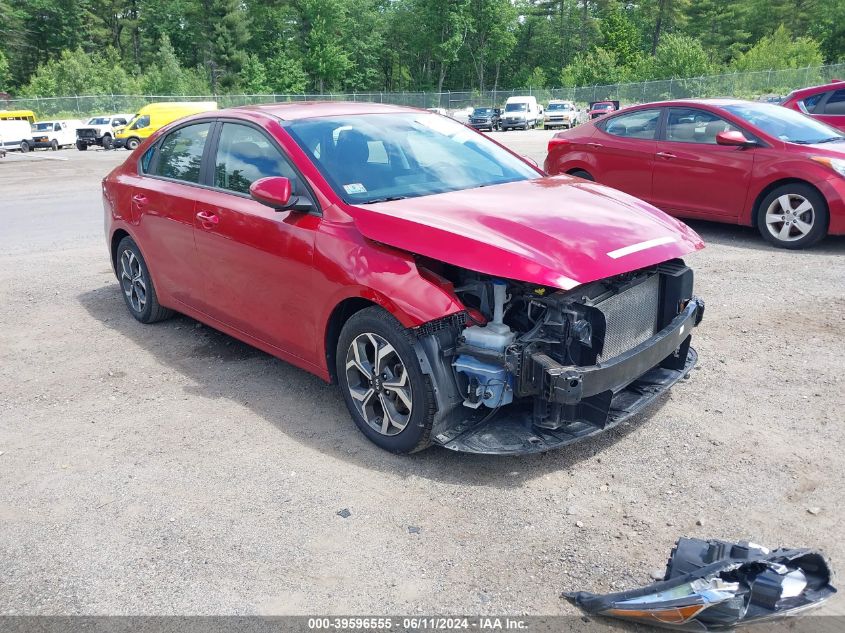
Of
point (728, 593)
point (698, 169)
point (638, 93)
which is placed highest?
point (638, 93)

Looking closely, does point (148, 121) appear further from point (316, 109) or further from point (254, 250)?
point (254, 250)

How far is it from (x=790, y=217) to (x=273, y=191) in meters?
6.22

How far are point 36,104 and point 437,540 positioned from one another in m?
55.0

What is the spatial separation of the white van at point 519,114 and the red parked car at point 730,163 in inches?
1499

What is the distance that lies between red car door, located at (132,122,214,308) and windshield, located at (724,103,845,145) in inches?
244

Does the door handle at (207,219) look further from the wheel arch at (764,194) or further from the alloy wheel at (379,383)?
the wheel arch at (764,194)

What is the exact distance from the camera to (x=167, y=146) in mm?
5613

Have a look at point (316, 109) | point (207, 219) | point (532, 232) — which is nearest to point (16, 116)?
point (207, 219)

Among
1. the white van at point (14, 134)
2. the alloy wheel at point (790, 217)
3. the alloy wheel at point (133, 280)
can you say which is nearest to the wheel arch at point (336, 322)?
the alloy wheel at point (133, 280)

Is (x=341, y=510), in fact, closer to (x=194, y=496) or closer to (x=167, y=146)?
(x=194, y=496)

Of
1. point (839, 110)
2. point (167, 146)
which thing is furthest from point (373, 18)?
point (167, 146)

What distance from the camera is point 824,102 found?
11305 mm

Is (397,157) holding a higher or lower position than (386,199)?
higher

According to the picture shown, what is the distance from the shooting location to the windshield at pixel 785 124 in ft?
26.4
